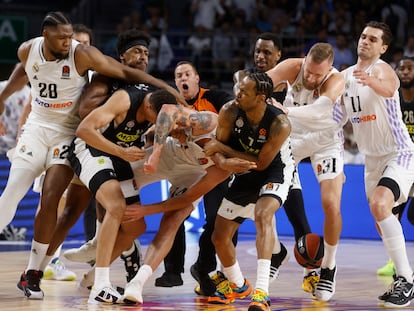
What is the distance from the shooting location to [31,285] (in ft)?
24.8

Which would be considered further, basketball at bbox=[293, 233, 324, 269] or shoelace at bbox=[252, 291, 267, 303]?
basketball at bbox=[293, 233, 324, 269]

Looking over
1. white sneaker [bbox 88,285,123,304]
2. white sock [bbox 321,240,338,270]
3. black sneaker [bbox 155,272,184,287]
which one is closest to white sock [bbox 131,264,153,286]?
white sneaker [bbox 88,285,123,304]

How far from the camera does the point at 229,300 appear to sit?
25.0 ft

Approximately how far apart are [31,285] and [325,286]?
8.07 feet

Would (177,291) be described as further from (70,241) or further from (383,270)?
(70,241)

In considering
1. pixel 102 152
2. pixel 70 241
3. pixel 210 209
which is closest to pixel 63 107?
pixel 102 152

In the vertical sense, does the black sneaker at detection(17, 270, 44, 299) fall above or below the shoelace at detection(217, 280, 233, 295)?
below

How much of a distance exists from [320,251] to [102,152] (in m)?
2.11

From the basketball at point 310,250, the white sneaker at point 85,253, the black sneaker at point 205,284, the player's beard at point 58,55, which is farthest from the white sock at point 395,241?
the player's beard at point 58,55

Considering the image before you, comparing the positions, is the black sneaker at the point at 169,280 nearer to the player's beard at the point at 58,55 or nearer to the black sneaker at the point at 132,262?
the black sneaker at the point at 132,262

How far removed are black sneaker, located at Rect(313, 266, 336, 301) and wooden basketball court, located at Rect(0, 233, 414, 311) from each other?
0.07 m

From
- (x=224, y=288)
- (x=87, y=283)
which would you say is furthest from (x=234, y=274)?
(x=87, y=283)

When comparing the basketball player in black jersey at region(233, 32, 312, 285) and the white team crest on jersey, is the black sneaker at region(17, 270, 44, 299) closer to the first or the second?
the white team crest on jersey

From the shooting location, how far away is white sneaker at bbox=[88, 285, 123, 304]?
7164mm
